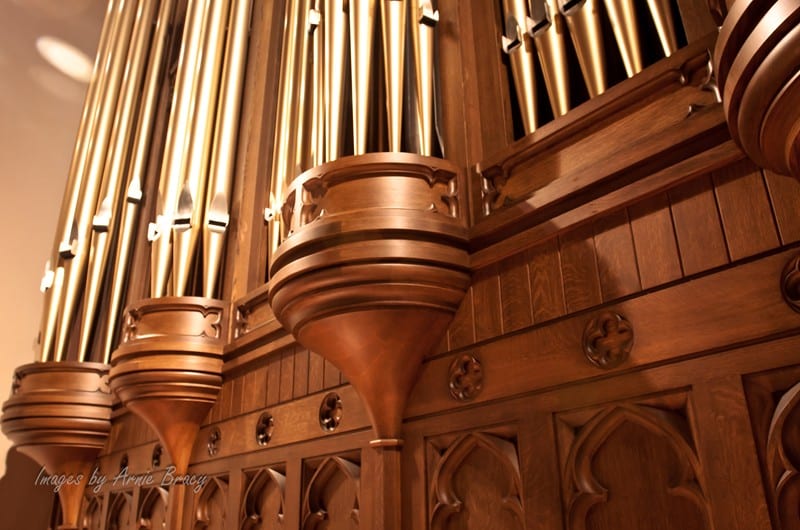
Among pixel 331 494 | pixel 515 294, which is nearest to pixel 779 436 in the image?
pixel 515 294

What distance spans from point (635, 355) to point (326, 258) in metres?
0.86

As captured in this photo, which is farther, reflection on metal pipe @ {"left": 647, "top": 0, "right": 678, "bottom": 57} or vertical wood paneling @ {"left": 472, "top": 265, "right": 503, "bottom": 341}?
vertical wood paneling @ {"left": 472, "top": 265, "right": 503, "bottom": 341}

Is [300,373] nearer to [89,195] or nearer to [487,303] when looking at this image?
[487,303]

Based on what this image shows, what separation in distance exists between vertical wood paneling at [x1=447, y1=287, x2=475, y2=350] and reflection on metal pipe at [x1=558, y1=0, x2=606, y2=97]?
0.67 meters

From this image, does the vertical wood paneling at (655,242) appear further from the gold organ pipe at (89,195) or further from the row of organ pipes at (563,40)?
the gold organ pipe at (89,195)

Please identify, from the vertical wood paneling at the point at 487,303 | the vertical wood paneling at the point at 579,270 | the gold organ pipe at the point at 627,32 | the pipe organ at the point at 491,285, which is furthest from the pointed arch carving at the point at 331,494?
the gold organ pipe at the point at 627,32

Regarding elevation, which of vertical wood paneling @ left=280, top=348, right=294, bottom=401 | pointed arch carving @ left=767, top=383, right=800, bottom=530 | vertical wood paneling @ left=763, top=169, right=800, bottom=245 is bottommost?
pointed arch carving @ left=767, top=383, right=800, bottom=530

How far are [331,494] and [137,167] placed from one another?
3022 mm

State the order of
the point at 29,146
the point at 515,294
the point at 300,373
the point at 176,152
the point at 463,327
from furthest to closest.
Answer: the point at 29,146
the point at 176,152
the point at 300,373
the point at 463,327
the point at 515,294

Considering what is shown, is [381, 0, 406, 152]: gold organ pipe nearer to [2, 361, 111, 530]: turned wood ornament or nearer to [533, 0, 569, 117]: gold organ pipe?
[533, 0, 569, 117]: gold organ pipe

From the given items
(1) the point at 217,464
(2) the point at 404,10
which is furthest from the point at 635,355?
(1) the point at 217,464

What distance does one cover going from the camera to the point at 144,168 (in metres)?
4.48

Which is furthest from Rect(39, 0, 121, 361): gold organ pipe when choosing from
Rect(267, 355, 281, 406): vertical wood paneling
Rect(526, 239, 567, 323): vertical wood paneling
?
Rect(526, 239, 567, 323): vertical wood paneling

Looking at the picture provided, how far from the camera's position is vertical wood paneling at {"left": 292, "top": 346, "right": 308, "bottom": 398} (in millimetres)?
2449
